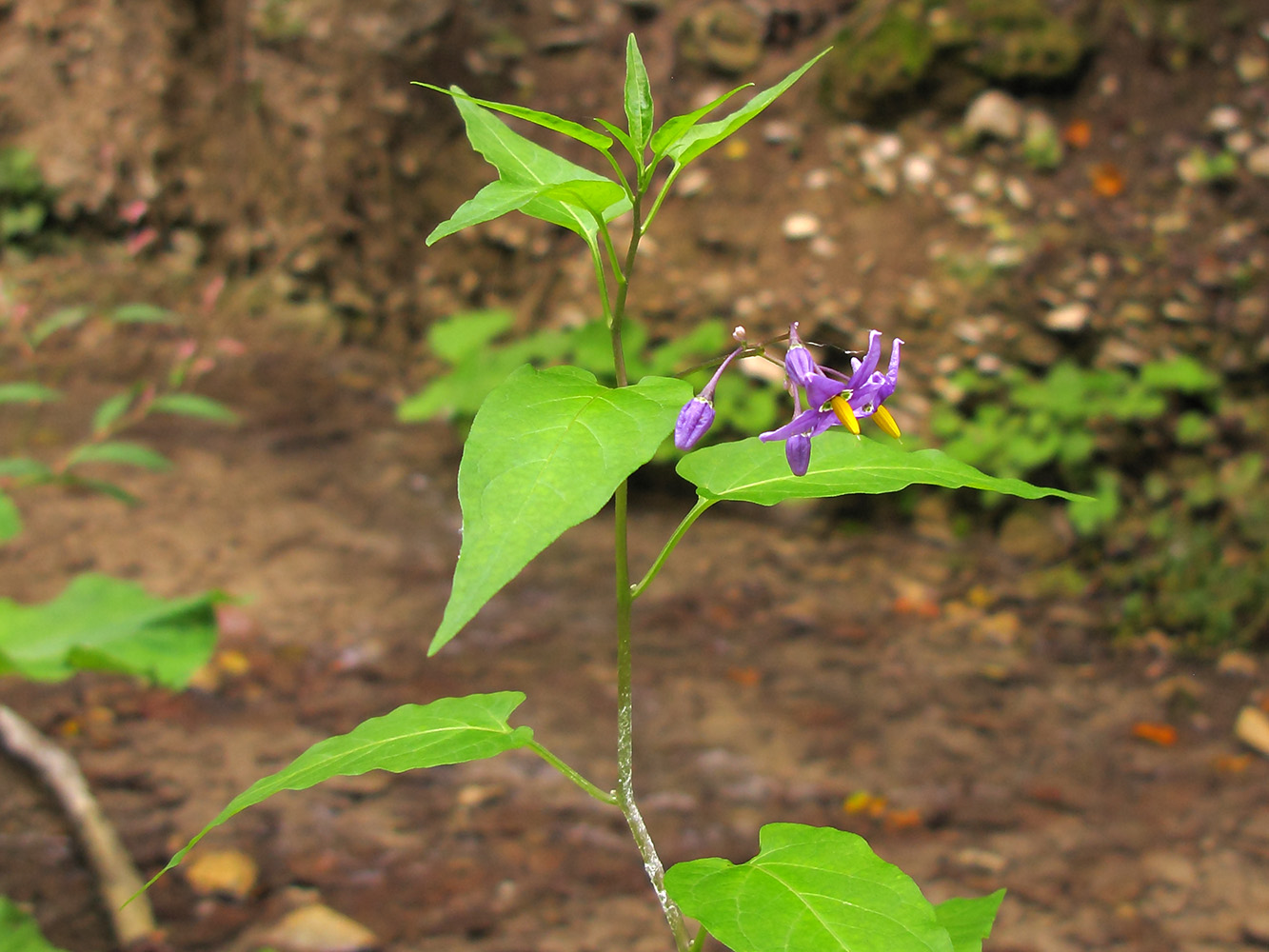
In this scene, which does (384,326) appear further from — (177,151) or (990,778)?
(990,778)

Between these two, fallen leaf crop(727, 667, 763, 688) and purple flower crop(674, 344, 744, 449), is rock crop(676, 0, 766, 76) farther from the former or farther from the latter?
purple flower crop(674, 344, 744, 449)

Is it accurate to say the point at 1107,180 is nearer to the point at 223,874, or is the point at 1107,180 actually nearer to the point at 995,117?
the point at 995,117

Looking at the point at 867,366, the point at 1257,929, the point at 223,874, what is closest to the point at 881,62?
the point at 1257,929

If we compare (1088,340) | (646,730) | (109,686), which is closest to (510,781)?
(646,730)

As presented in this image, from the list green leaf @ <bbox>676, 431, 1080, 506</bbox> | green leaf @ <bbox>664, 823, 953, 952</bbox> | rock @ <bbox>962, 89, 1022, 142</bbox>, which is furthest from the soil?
green leaf @ <bbox>676, 431, 1080, 506</bbox>

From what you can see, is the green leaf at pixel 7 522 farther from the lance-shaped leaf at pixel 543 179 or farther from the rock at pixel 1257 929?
the rock at pixel 1257 929

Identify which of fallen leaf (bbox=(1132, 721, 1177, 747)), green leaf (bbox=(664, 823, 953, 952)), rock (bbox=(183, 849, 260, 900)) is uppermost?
green leaf (bbox=(664, 823, 953, 952))
